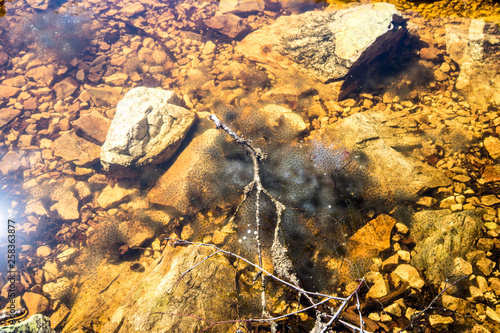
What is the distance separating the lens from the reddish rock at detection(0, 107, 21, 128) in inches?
180

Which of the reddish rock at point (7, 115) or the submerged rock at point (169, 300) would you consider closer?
the submerged rock at point (169, 300)

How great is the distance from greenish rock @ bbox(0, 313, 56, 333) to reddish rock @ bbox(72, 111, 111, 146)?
281 centimetres

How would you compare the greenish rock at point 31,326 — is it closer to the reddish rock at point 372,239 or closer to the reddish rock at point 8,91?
the reddish rock at point 372,239

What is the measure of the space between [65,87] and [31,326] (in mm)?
4933

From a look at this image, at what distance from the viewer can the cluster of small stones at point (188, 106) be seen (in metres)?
2.16

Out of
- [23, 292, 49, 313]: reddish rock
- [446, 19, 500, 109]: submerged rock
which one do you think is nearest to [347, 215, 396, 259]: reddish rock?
[446, 19, 500, 109]: submerged rock

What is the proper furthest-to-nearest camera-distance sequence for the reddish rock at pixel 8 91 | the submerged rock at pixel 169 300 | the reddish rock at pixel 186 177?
the reddish rock at pixel 8 91
the reddish rock at pixel 186 177
the submerged rock at pixel 169 300

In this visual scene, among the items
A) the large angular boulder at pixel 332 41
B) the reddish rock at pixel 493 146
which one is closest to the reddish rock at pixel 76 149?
the large angular boulder at pixel 332 41

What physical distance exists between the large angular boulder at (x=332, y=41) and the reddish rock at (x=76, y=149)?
3367 mm

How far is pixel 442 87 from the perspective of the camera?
3.61 m

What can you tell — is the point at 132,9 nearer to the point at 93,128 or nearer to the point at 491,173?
the point at 93,128

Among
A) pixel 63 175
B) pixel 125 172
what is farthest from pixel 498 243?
pixel 63 175

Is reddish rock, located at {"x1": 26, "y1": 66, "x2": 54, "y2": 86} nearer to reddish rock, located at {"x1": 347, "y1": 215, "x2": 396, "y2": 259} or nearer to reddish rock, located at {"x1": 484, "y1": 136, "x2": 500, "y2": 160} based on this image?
reddish rock, located at {"x1": 347, "y1": 215, "x2": 396, "y2": 259}

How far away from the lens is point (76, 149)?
13.3ft
